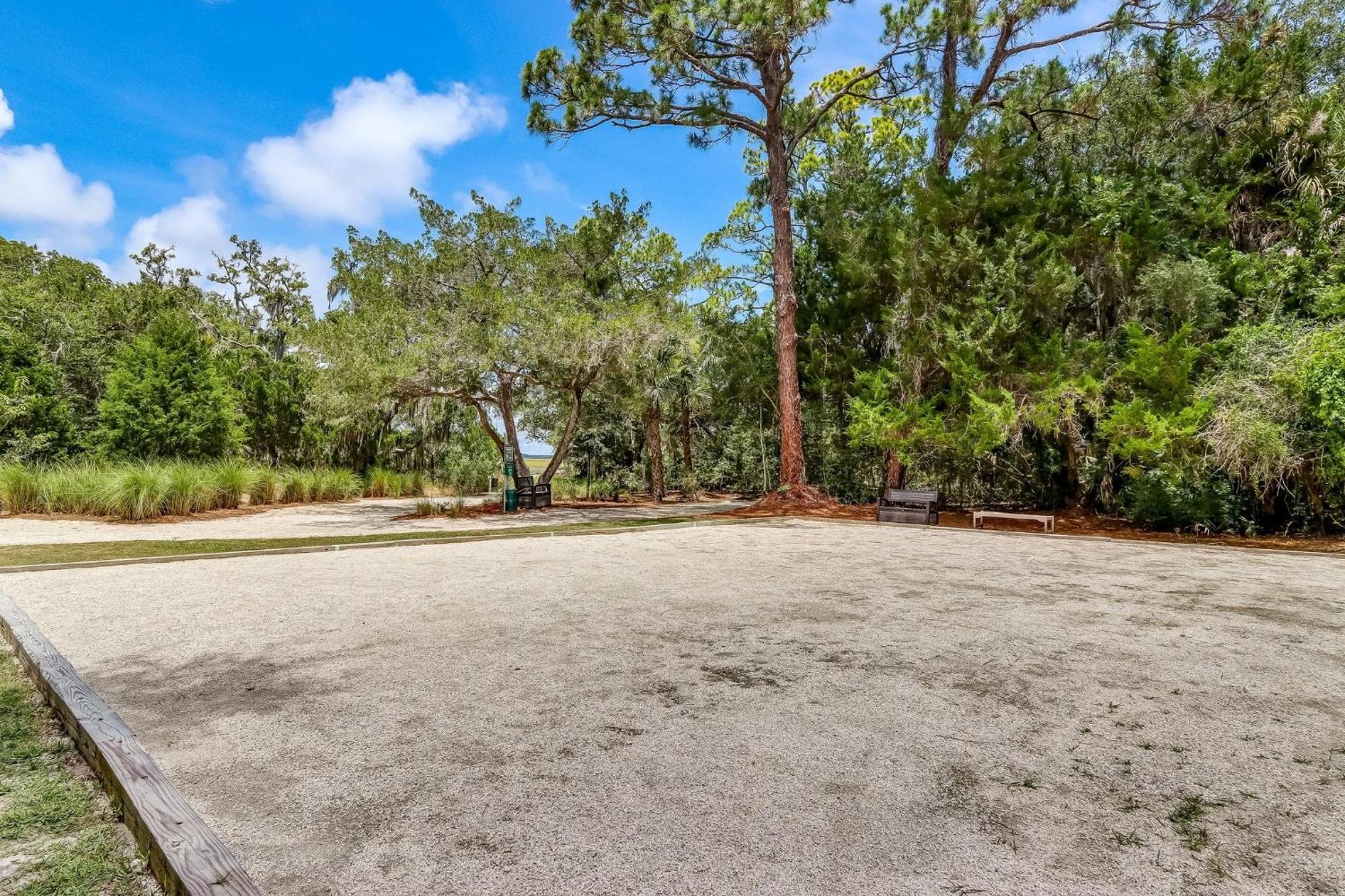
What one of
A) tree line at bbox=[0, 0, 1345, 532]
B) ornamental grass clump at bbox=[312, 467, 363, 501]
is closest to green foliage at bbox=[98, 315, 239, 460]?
tree line at bbox=[0, 0, 1345, 532]

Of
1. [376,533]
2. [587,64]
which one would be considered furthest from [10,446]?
[587,64]

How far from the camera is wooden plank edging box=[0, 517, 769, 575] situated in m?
6.71

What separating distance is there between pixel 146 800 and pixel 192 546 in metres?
7.99

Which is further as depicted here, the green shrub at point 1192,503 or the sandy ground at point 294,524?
the sandy ground at point 294,524

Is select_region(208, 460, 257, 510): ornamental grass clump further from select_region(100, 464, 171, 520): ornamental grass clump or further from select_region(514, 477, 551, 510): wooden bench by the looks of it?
select_region(514, 477, 551, 510): wooden bench

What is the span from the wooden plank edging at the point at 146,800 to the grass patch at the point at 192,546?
518 centimetres

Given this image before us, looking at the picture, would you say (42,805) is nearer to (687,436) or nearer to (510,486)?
(510,486)

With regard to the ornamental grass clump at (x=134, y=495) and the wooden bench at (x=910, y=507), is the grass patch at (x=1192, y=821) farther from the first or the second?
the ornamental grass clump at (x=134, y=495)

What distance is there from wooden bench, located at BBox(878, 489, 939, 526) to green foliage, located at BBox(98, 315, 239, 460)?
17.9m

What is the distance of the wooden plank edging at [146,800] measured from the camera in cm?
162

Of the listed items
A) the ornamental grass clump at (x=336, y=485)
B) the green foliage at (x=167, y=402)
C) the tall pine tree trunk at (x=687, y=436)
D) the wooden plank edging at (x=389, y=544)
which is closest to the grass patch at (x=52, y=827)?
the wooden plank edging at (x=389, y=544)

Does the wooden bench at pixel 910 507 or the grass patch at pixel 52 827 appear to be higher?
the wooden bench at pixel 910 507

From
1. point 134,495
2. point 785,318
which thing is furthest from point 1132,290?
point 134,495

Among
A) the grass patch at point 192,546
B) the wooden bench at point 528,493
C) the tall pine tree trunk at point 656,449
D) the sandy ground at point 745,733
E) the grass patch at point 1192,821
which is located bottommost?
the grass patch at point 1192,821
